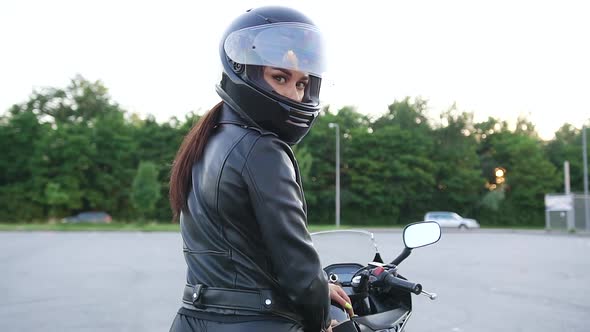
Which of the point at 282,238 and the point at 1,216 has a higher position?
the point at 282,238

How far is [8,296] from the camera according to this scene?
8086 millimetres

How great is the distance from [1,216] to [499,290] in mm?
48215

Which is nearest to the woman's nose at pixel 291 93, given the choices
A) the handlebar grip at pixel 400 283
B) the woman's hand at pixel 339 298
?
the woman's hand at pixel 339 298

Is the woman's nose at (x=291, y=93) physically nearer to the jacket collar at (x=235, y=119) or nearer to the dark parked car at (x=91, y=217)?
the jacket collar at (x=235, y=119)

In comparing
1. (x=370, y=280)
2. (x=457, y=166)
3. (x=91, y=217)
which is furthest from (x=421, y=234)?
(x=457, y=166)

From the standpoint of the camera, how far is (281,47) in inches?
68.9

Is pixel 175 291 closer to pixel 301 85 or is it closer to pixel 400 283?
pixel 400 283

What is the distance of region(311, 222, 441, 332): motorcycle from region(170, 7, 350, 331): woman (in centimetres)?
28

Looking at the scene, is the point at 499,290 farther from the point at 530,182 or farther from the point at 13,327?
the point at 530,182

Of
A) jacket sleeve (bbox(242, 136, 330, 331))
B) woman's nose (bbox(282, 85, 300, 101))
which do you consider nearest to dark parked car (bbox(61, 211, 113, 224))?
woman's nose (bbox(282, 85, 300, 101))

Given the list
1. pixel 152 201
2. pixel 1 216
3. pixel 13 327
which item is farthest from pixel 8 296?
pixel 1 216

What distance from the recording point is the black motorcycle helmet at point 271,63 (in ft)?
5.55

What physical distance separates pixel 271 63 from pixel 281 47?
66 millimetres

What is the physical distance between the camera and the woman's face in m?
1.74
